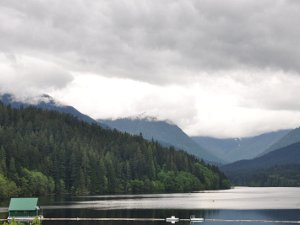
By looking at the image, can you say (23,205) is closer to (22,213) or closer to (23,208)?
(23,208)

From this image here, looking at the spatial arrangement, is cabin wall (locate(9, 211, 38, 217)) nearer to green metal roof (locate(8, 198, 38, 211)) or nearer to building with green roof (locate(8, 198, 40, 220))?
building with green roof (locate(8, 198, 40, 220))

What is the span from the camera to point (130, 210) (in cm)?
18325

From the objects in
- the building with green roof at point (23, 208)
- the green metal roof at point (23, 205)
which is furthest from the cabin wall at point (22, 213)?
the green metal roof at point (23, 205)

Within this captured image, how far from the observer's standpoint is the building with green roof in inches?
6516

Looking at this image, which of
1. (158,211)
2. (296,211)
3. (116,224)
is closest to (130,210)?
(158,211)

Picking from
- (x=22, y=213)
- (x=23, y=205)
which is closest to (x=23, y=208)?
(x=23, y=205)

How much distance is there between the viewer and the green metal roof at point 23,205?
544 feet

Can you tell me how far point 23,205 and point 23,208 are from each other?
1566 millimetres

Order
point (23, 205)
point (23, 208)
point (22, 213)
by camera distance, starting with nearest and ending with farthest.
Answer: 1. point (23, 208)
2. point (22, 213)
3. point (23, 205)

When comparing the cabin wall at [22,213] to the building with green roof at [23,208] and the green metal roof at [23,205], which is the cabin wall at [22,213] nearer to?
the building with green roof at [23,208]

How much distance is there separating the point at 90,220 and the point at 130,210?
29487 millimetres

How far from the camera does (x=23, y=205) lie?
167500 millimetres

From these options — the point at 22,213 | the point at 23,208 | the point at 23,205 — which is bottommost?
the point at 22,213

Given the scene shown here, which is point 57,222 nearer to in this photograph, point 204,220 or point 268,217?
point 204,220
